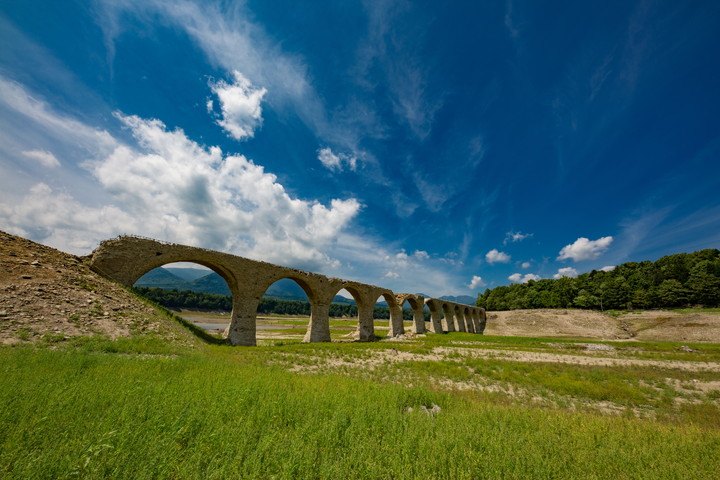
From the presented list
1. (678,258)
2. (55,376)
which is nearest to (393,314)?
(55,376)

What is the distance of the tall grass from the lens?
2.68m

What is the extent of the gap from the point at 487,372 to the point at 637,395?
187 inches

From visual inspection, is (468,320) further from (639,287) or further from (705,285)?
(705,285)

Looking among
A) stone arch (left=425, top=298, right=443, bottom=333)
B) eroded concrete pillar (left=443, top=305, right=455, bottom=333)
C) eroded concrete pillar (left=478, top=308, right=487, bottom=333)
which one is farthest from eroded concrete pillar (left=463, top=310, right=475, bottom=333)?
stone arch (left=425, top=298, right=443, bottom=333)

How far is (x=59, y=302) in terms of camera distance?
1041cm

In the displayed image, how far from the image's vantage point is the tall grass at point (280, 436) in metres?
2.68

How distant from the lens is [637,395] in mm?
9086

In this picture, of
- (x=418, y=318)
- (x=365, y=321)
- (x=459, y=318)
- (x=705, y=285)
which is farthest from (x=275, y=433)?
(x=705, y=285)

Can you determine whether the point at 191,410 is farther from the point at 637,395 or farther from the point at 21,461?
the point at 637,395

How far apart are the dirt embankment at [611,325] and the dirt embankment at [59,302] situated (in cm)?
5530

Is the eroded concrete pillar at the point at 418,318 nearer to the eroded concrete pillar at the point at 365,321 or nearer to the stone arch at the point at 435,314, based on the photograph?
the stone arch at the point at 435,314

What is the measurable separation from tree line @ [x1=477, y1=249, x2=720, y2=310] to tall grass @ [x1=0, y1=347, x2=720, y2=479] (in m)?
71.9

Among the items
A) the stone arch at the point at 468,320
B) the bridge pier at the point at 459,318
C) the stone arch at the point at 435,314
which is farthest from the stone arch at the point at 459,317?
the stone arch at the point at 435,314

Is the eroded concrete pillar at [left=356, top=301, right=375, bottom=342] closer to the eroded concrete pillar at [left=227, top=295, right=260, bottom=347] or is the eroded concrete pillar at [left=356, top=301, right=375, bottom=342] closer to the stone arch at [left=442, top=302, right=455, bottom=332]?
the eroded concrete pillar at [left=227, top=295, right=260, bottom=347]
